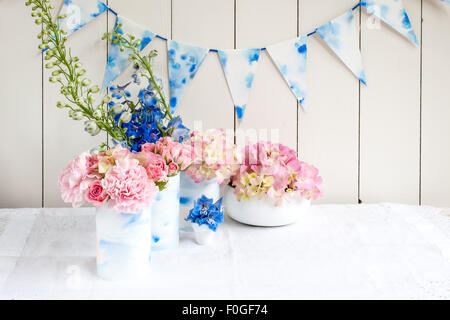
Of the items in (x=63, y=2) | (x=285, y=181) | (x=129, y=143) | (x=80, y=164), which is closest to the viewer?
(x=80, y=164)

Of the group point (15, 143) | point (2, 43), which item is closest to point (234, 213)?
point (15, 143)

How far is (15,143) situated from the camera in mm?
1234

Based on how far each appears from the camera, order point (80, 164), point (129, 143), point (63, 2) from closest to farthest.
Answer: point (80, 164) < point (129, 143) < point (63, 2)

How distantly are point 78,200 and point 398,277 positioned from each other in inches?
26.2

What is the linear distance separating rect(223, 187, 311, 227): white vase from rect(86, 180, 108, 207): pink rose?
43 cm

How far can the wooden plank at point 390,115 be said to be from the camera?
1266mm

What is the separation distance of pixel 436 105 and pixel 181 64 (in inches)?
34.5

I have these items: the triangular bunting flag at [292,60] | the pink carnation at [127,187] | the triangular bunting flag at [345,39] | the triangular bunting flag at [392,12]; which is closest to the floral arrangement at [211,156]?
the pink carnation at [127,187]

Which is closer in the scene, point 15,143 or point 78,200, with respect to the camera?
point 78,200

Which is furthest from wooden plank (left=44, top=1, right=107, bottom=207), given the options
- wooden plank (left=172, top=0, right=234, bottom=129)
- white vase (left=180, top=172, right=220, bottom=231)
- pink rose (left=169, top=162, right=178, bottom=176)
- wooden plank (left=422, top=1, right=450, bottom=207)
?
wooden plank (left=422, top=1, right=450, bottom=207)

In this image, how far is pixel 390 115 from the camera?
129 centimetres

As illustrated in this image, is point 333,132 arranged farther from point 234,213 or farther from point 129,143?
point 129,143

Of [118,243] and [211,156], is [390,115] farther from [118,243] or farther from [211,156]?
[118,243]

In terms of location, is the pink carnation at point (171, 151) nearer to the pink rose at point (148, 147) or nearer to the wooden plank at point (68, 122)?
the pink rose at point (148, 147)
